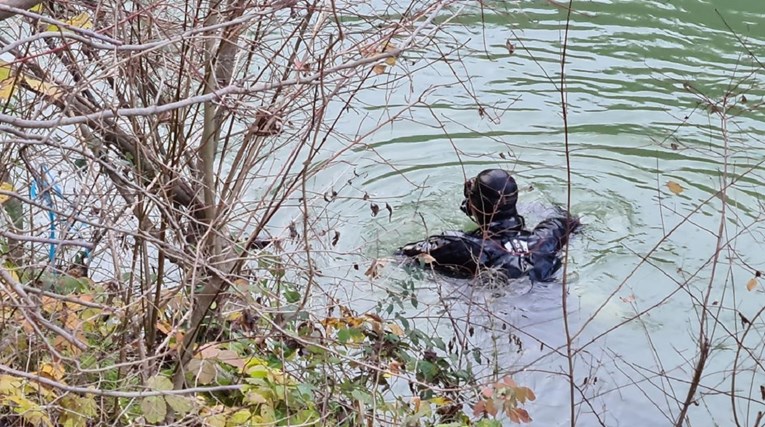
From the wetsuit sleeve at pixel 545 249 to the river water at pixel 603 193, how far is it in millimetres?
90

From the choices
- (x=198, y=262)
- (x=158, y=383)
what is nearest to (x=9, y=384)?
(x=158, y=383)

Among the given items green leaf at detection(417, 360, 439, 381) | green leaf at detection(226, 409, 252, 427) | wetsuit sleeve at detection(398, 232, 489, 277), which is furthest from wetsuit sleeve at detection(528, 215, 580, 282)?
green leaf at detection(226, 409, 252, 427)

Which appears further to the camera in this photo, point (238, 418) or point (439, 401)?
point (439, 401)

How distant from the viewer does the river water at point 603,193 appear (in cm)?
512

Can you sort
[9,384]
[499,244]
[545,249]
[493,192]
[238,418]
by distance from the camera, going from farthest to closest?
[545,249], [493,192], [499,244], [238,418], [9,384]

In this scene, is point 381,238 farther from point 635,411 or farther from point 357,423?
point 357,423

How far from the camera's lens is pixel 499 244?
18.3 ft

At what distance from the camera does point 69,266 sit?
14.0 ft

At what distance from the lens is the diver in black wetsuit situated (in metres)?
5.67

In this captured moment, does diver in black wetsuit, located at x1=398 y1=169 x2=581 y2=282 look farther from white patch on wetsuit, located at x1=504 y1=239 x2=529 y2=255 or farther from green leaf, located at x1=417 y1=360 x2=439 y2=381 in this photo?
green leaf, located at x1=417 y1=360 x2=439 y2=381

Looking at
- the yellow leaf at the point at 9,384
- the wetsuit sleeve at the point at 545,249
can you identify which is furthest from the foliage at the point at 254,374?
the wetsuit sleeve at the point at 545,249

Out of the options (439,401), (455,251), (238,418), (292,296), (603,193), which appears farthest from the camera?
(603,193)

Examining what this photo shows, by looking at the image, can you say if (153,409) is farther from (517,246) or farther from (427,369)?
(517,246)

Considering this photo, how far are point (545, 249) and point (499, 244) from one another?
537mm
